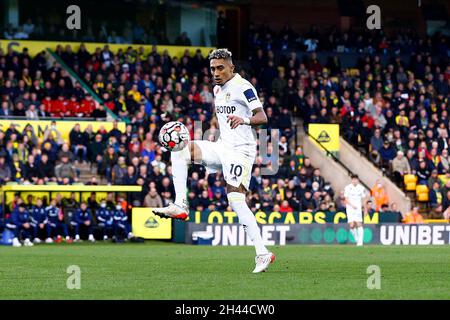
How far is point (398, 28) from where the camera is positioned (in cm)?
5038

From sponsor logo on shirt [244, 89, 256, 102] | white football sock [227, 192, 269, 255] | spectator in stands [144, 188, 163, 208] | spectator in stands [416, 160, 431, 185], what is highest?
sponsor logo on shirt [244, 89, 256, 102]

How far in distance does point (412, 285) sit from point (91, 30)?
3051cm

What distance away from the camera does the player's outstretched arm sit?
14.3 meters

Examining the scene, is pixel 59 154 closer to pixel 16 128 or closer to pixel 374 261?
pixel 16 128

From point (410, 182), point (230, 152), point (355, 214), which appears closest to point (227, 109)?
point (230, 152)

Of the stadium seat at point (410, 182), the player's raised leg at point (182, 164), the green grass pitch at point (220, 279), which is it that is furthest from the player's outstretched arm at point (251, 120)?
the stadium seat at point (410, 182)

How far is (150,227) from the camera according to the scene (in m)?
33.1

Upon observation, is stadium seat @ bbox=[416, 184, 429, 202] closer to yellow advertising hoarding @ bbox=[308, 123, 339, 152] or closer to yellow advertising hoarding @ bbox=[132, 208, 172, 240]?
yellow advertising hoarding @ bbox=[308, 123, 339, 152]

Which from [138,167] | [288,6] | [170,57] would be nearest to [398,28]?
[288,6]

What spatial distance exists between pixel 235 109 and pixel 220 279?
2.44 m

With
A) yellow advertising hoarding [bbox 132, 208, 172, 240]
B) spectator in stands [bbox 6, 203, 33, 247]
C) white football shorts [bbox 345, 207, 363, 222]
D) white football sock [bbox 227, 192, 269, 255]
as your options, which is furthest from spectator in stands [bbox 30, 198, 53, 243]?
white football sock [bbox 227, 192, 269, 255]

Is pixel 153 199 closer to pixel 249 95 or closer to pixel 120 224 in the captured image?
pixel 120 224

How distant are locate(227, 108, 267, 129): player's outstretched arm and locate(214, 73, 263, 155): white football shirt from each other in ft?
1.17

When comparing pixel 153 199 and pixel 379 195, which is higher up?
pixel 153 199
